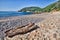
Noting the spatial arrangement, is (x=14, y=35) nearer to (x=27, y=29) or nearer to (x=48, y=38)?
(x=27, y=29)

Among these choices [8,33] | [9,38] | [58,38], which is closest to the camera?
[58,38]

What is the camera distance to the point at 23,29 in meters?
14.1

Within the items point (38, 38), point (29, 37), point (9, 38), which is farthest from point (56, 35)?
point (9, 38)

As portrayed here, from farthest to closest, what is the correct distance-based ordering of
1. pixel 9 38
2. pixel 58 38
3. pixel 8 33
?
pixel 8 33 < pixel 9 38 < pixel 58 38

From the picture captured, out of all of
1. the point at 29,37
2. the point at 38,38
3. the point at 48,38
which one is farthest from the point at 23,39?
the point at 48,38

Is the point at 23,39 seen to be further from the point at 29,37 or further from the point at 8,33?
the point at 8,33

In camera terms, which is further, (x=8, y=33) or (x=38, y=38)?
(x=8, y=33)

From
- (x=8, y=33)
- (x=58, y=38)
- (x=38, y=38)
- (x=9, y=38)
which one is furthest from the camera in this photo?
(x=8, y=33)

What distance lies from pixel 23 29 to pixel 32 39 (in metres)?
2.65

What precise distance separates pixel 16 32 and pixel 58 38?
4.34 m

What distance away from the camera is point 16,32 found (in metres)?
13.7

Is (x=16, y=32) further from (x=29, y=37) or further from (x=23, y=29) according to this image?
(x=29, y=37)

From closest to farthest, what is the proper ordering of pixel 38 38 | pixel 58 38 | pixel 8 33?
pixel 58 38 < pixel 38 38 < pixel 8 33

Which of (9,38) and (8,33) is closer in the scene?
(9,38)
